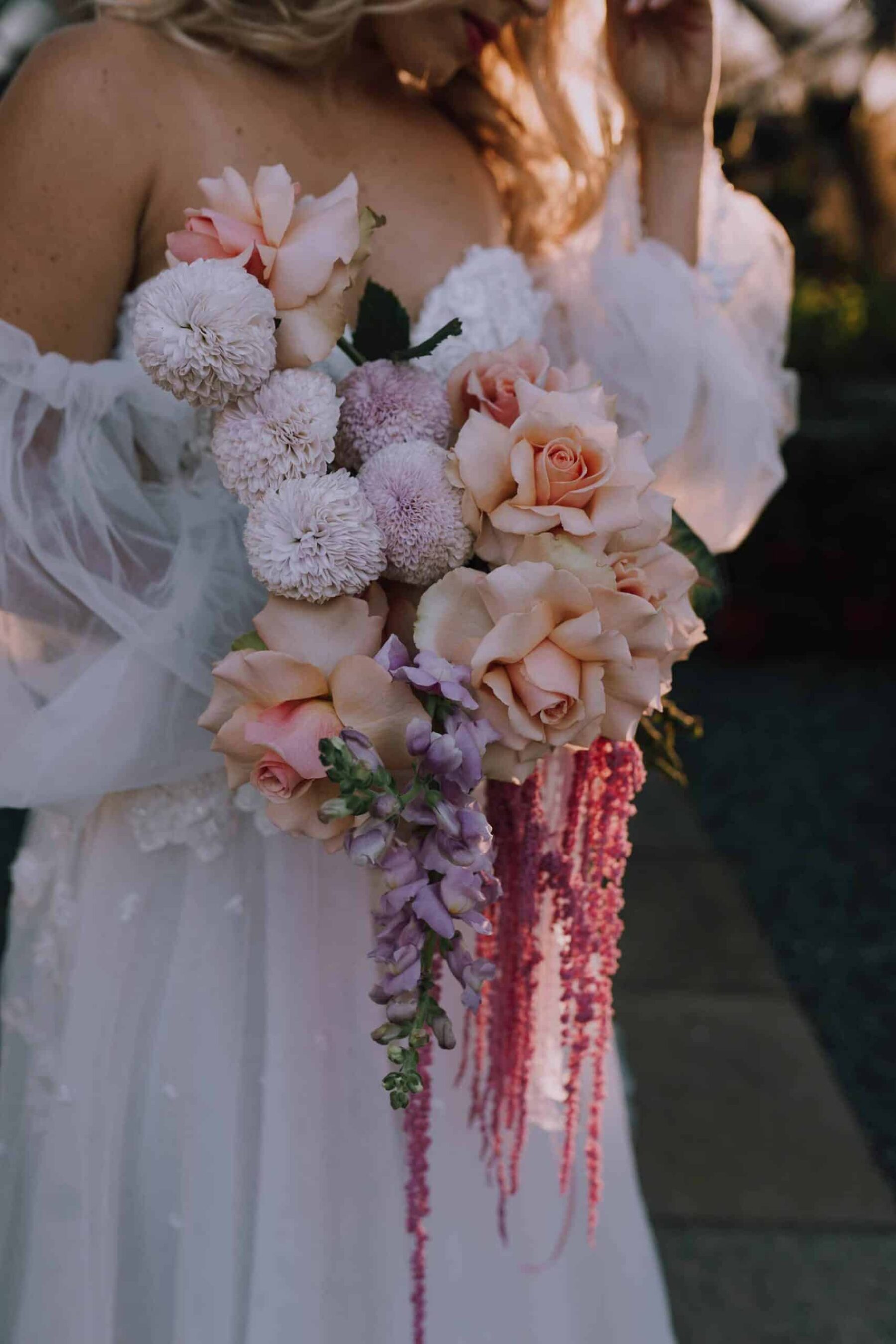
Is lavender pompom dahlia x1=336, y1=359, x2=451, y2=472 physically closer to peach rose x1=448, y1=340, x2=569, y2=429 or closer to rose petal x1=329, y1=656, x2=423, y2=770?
peach rose x1=448, y1=340, x2=569, y2=429

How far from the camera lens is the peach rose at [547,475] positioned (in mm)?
1045

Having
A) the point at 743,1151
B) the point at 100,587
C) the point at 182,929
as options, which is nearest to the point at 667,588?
the point at 100,587

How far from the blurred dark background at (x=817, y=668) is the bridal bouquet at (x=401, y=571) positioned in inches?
66.9

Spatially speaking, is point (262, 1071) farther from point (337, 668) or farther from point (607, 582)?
point (607, 582)

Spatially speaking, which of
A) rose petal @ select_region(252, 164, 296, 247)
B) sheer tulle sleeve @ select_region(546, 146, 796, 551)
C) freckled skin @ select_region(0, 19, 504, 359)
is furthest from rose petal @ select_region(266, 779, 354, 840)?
sheer tulle sleeve @ select_region(546, 146, 796, 551)

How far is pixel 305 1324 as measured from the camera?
1367mm

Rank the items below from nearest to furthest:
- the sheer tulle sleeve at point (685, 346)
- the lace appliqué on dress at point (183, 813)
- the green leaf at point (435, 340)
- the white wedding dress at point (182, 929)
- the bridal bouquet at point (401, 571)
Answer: the bridal bouquet at point (401, 571), the green leaf at point (435, 340), the white wedding dress at point (182, 929), the lace appliqué on dress at point (183, 813), the sheer tulle sleeve at point (685, 346)

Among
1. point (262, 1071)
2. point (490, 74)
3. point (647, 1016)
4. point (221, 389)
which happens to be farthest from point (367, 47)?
point (647, 1016)

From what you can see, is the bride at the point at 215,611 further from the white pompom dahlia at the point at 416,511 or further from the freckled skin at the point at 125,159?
the white pompom dahlia at the point at 416,511

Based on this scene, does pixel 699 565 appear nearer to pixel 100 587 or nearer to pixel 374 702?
pixel 374 702

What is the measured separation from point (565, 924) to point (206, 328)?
0.68 meters

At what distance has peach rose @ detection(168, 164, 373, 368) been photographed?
1.06m

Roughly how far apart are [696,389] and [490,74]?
0.56 m

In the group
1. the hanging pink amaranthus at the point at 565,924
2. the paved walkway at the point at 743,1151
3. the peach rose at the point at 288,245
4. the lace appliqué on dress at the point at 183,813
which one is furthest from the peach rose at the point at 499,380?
the paved walkway at the point at 743,1151
